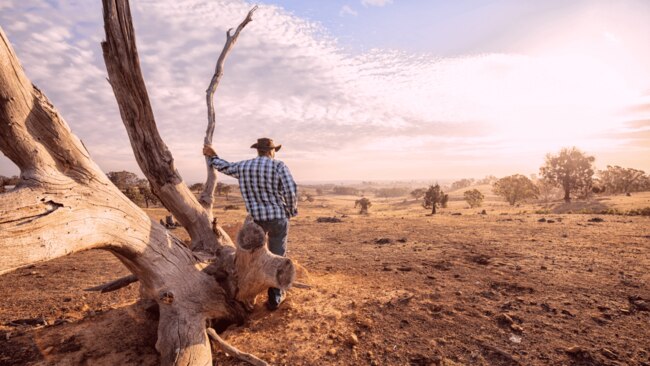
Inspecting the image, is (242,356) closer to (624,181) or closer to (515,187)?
(515,187)

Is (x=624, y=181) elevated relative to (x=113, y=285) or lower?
elevated

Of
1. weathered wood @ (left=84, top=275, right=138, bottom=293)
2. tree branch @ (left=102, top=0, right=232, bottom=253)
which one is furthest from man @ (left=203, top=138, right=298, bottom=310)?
weathered wood @ (left=84, top=275, right=138, bottom=293)

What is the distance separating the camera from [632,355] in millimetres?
3447

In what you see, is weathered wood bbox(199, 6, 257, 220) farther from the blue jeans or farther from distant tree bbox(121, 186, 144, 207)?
distant tree bbox(121, 186, 144, 207)

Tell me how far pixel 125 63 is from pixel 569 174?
55122 millimetres

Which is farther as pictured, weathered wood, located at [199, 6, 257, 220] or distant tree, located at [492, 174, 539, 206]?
distant tree, located at [492, 174, 539, 206]

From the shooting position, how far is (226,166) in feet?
14.8

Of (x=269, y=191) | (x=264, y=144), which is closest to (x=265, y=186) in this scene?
(x=269, y=191)

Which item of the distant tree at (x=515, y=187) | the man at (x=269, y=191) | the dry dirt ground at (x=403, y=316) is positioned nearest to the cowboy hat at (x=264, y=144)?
the man at (x=269, y=191)

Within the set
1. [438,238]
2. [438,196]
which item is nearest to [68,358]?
[438,238]

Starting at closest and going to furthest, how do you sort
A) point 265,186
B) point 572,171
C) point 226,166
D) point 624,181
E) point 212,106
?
point 265,186 < point 226,166 < point 212,106 < point 572,171 < point 624,181

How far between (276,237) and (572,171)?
175 ft

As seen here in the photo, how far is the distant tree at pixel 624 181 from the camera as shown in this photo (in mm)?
61094

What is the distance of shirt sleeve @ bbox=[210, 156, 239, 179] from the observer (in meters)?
4.37
